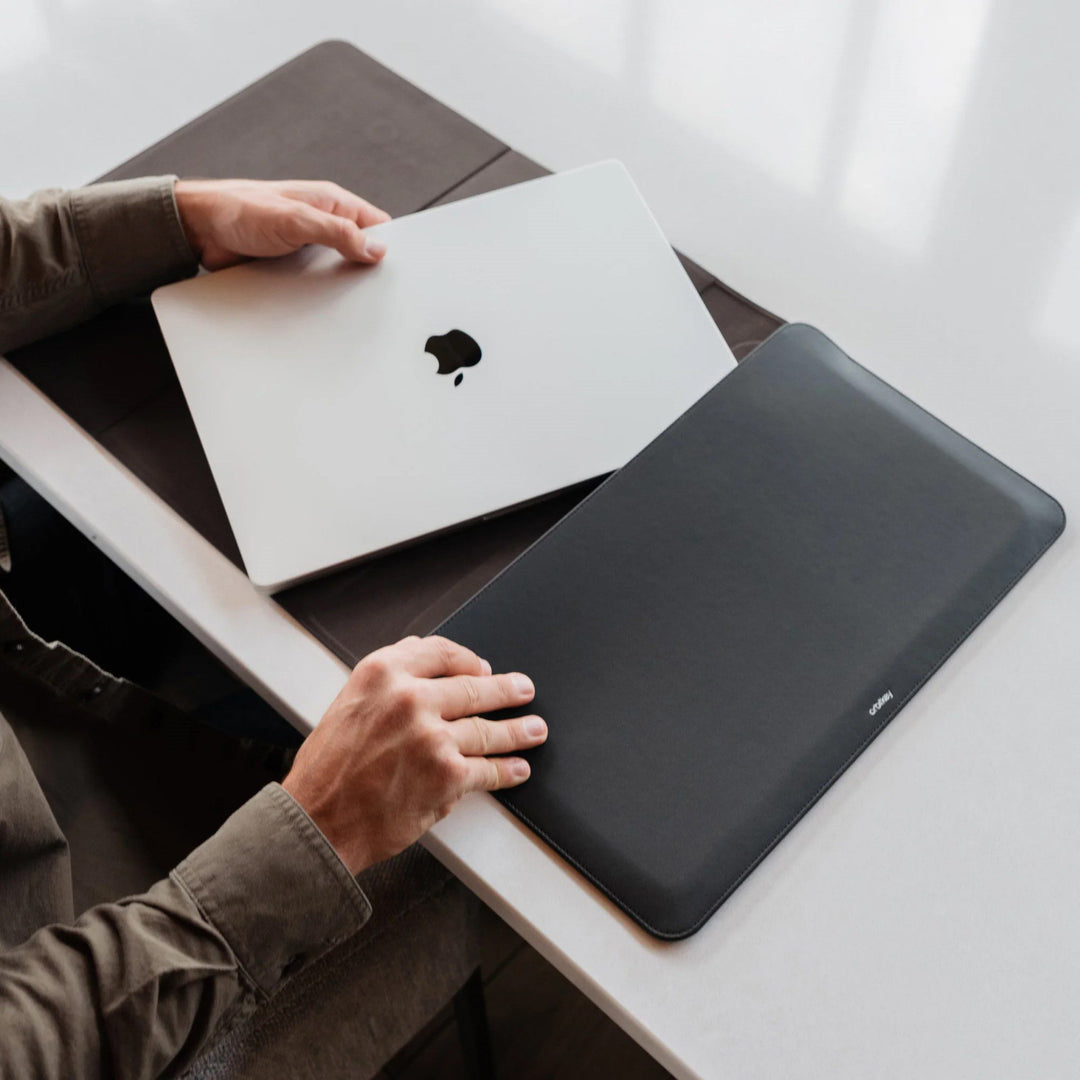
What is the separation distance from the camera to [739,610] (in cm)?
82

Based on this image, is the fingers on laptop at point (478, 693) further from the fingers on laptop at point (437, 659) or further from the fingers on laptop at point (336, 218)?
the fingers on laptop at point (336, 218)

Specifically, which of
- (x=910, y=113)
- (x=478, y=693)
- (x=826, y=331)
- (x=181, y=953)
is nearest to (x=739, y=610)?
(x=478, y=693)

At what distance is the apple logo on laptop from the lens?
2.99 ft

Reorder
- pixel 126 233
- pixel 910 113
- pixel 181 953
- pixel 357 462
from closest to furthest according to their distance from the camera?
pixel 181 953, pixel 357 462, pixel 126 233, pixel 910 113

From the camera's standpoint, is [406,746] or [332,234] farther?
[332,234]

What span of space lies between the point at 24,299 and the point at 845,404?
0.63 metres

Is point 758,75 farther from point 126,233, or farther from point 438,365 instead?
point 126,233

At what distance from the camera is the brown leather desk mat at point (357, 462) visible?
0.86 metres

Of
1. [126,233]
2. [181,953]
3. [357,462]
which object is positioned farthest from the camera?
[126,233]

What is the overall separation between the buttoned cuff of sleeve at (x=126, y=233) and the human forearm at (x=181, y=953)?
17.7 inches

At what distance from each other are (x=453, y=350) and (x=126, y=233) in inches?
11.4

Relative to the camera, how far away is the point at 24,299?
0.95 meters

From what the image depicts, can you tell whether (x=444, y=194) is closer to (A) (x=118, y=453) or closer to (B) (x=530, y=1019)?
(A) (x=118, y=453)

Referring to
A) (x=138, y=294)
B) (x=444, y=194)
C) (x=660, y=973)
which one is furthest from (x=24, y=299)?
(x=660, y=973)
